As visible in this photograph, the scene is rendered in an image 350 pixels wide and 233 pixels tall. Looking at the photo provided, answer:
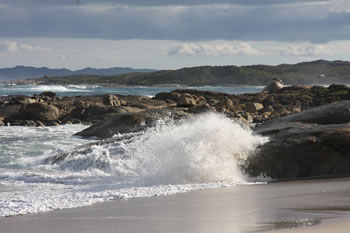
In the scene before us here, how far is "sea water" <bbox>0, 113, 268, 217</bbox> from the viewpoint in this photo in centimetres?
1003

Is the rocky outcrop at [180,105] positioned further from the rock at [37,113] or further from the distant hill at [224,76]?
the distant hill at [224,76]

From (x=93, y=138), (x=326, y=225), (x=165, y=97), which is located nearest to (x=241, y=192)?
(x=326, y=225)

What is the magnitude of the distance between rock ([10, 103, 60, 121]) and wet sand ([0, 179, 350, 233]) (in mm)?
20492

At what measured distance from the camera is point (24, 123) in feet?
90.5

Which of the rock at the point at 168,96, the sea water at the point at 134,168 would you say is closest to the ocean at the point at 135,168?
the sea water at the point at 134,168

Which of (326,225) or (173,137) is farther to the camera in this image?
(173,137)

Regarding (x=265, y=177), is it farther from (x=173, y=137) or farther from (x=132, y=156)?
(x=132, y=156)

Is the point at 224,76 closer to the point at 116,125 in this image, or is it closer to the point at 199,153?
the point at 116,125

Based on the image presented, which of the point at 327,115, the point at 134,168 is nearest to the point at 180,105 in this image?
the point at 327,115

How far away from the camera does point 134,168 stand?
12688 mm

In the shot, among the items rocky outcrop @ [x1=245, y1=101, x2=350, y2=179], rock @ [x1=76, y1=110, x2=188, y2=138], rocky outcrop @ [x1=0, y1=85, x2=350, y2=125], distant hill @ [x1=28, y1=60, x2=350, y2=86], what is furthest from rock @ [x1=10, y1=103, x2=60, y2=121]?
distant hill @ [x1=28, y1=60, x2=350, y2=86]

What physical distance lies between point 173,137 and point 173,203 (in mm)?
4438

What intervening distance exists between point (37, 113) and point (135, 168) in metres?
17.8

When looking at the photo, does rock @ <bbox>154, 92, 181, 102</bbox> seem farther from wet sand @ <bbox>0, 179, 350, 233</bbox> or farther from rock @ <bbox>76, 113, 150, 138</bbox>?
wet sand @ <bbox>0, 179, 350, 233</bbox>
